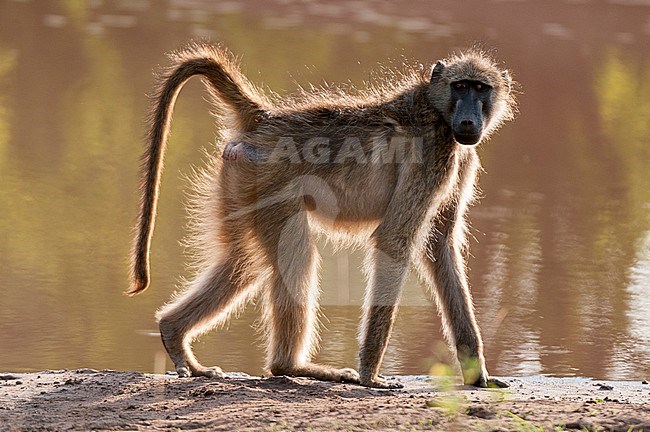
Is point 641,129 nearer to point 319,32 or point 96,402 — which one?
point 319,32

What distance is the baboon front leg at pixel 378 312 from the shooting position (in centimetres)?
564

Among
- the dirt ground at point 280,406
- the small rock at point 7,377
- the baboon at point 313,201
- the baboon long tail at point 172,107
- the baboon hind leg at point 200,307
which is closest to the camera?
the dirt ground at point 280,406

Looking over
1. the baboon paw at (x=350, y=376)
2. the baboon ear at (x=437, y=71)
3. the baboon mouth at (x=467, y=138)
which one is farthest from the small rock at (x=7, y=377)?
the baboon ear at (x=437, y=71)

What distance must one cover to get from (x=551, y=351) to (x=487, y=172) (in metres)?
4.96

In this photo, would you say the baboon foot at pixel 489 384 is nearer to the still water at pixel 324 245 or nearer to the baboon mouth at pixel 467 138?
the still water at pixel 324 245

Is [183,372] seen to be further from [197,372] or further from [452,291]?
[452,291]

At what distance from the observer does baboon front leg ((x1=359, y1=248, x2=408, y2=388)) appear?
564 centimetres

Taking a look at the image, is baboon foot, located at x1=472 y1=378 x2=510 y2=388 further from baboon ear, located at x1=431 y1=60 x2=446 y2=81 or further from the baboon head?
baboon ear, located at x1=431 y1=60 x2=446 y2=81

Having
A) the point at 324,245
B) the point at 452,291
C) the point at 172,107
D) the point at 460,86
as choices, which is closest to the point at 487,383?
the point at 452,291

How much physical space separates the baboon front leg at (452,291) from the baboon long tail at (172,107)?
1125 mm

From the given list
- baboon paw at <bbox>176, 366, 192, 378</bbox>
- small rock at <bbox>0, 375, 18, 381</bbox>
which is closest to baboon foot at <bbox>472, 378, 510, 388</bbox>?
baboon paw at <bbox>176, 366, 192, 378</bbox>

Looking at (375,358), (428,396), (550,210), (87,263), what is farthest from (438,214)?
(550,210)

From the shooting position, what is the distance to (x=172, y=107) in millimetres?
5879

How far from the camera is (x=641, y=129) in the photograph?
14211 millimetres
